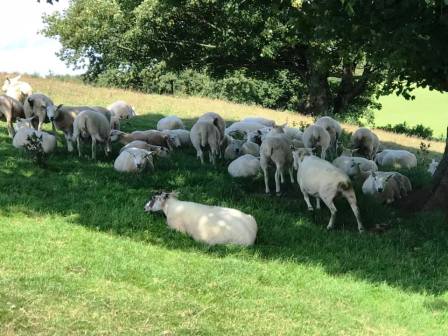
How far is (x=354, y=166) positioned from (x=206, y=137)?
3.76 metres

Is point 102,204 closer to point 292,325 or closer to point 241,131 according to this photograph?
point 292,325

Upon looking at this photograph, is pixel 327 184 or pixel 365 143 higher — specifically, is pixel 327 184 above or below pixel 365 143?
below

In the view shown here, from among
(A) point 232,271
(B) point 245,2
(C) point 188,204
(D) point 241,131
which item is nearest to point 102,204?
(C) point 188,204

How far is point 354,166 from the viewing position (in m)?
14.1

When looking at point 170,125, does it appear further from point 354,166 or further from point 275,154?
point 275,154

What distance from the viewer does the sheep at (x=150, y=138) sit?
1580cm

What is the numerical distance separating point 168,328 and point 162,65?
107 ft

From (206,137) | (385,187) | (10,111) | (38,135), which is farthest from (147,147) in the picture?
(385,187)

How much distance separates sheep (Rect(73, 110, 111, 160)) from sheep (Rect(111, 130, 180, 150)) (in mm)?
1628

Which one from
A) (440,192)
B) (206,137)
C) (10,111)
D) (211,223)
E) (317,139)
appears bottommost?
(211,223)

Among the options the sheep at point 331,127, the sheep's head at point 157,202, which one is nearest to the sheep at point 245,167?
the sheep's head at point 157,202

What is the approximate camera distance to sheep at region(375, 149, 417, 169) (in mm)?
17594

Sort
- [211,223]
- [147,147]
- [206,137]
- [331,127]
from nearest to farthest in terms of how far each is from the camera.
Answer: [211,223]
[147,147]
[206,137]
[331,127]

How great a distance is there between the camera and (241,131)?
18312mm
